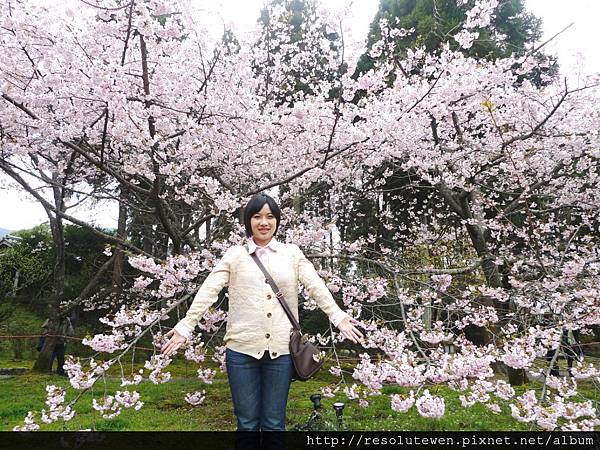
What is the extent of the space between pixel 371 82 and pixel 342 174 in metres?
1.61

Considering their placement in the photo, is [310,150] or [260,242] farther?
[310,150]

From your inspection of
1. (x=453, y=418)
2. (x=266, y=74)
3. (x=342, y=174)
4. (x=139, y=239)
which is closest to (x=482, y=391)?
(x=453, y=418)

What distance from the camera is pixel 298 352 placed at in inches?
81.9

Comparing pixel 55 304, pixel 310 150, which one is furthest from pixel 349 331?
pixel 55 304

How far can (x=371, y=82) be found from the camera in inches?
176

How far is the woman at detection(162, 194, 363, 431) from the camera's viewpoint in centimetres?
204

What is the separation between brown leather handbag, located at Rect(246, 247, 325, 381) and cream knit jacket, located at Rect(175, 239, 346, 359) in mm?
25

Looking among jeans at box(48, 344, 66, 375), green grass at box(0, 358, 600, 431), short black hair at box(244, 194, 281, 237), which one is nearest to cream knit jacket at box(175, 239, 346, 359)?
short black hair at box(244, 194, 281, 237)

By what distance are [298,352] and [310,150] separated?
10.8 feet

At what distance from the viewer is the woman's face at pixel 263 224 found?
2252mm

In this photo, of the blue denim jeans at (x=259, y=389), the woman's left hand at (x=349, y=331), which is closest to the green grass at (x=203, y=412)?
the woman's left hand at (x=349, y=331)

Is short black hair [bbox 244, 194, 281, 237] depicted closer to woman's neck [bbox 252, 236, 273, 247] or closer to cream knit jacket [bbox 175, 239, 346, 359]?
woman's neck [bbox 252, 236, 273, 247]

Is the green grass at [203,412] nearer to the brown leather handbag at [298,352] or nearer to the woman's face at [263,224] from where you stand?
the brown leather handbag at [298,352]

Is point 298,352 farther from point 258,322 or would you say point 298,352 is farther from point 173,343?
point 173,343
